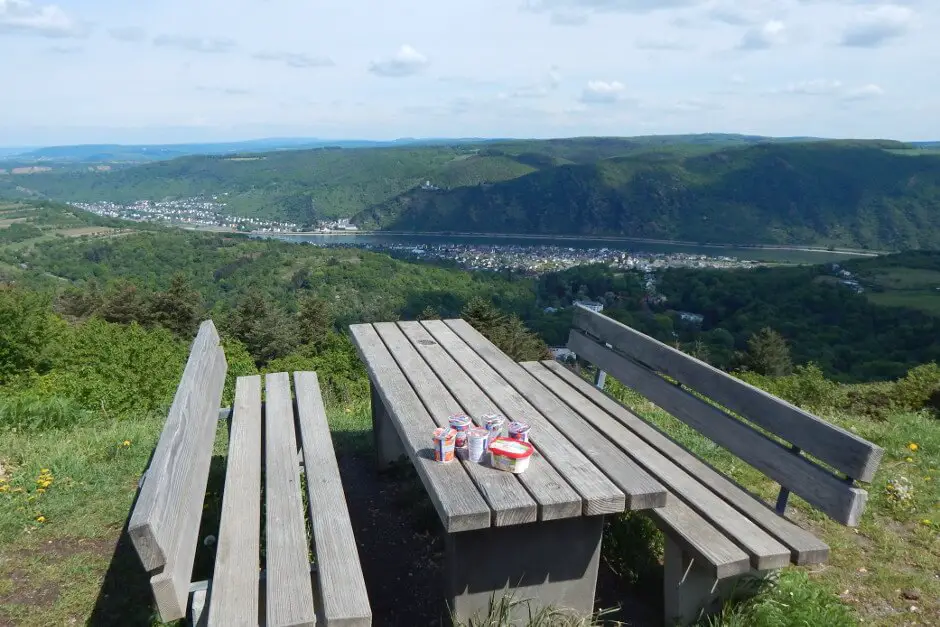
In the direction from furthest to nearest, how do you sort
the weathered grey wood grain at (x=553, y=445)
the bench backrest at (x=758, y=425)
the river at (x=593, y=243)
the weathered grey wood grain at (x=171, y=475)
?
the river at (x=593, y=243)
the bench backrest at (x=758, y=425)
the weathered grey wood grain at (x=553, y=445)
the weathered grey wood grain at (x=171, y=475)

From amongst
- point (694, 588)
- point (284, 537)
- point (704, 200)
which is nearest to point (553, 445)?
point (694, 588)

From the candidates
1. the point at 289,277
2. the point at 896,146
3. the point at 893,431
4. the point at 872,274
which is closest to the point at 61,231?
the point at 289,277

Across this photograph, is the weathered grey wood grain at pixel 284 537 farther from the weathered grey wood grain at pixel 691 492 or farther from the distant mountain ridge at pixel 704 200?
the distant mountain ridge at pixel 704 200

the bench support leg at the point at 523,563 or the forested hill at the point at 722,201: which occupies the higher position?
the bench support leg at the point at 523,563

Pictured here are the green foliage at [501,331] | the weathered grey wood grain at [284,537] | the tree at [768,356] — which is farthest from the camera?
the tree at [768,356]

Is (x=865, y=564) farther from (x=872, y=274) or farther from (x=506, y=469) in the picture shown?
(x=872, y=274)

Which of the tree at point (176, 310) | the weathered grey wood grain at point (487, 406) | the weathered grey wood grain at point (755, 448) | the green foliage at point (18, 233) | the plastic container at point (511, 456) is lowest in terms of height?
the green foliage at point (18, 233)

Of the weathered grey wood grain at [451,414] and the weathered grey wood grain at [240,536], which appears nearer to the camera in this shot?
the weathered grey wood grain at [240,536]

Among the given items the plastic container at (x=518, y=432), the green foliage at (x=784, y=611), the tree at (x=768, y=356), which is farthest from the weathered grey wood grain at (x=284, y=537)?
the tree at (x=768, y=356)

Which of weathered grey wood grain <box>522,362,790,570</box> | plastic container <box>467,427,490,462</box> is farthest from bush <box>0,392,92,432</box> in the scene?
plastic container <box>467,427,490,462</box>
